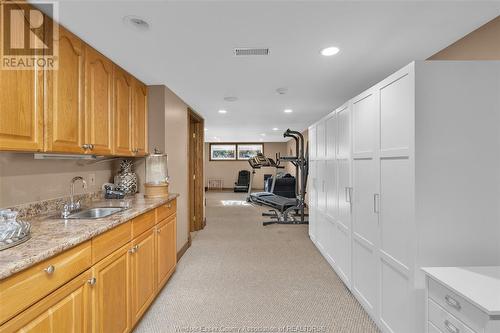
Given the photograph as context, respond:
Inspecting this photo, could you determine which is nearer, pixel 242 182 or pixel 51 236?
pixel 51 236

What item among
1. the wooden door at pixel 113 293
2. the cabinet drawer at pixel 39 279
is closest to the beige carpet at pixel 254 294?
the wooden door at pixel 113 293

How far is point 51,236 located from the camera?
50.4 inches

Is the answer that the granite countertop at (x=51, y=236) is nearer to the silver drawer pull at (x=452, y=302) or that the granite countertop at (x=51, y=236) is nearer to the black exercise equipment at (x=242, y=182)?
the silver drawer pull at (x=452, y=302)

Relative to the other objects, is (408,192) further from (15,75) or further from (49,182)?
(49,182)

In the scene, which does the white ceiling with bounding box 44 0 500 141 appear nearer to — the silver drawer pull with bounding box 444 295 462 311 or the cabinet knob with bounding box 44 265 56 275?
the cabinet knob with bounding box 44 265 56 275

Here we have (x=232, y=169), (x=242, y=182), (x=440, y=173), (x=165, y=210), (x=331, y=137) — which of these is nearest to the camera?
(x=440, y=173)

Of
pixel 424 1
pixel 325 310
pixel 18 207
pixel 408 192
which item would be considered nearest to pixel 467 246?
pixel 408 192

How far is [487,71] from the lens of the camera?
150cm

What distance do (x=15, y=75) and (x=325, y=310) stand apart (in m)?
2.78

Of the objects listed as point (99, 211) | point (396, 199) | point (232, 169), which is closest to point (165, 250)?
point (99, 211)

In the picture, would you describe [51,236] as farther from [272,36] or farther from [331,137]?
[331,137]

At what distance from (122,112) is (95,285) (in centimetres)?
166

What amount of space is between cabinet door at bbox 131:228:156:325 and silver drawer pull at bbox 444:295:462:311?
1.97 m

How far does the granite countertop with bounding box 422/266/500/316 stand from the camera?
1.11 metres
